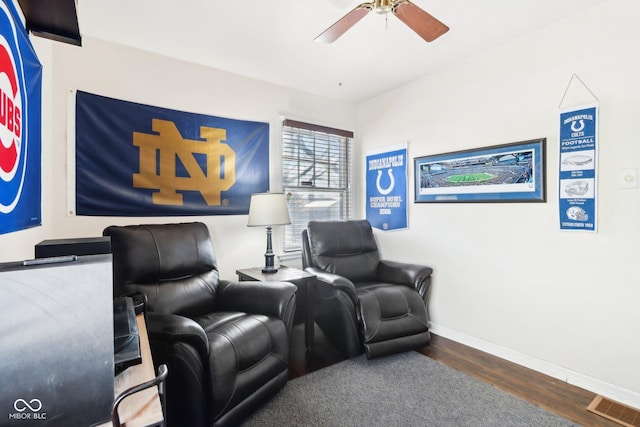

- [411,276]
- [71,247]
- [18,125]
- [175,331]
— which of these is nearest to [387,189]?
[411,276]

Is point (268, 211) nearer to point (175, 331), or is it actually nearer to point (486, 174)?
point (175, 331)

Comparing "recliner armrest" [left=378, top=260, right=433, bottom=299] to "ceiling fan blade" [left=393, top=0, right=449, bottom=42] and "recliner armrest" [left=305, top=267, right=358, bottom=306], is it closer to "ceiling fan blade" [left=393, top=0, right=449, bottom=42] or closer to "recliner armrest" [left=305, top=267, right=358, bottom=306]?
"recliner armrest" [left=305, top=267, right=358, bottom=306]

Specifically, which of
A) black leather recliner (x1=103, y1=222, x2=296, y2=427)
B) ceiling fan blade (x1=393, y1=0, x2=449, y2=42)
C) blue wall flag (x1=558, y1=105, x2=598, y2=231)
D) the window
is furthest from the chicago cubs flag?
blue wall flag (x1=558, y1=105, x2=598, y2=231)

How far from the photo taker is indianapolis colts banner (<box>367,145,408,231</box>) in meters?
3.27

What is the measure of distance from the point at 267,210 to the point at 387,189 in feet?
4.65

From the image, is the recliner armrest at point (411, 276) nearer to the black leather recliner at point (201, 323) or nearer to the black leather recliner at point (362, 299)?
the black leather recliner at point (362, 299)

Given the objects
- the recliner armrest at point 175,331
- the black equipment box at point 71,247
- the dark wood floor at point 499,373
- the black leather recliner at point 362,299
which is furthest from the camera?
the black leather recliner at point 362,299

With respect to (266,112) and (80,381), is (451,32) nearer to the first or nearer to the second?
(266,112)

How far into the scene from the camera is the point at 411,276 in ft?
9.07

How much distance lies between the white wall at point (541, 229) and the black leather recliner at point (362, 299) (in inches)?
15.4

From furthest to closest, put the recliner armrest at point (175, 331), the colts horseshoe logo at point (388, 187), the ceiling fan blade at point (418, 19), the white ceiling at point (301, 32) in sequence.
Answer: the colts horseshoe logo at point (388, 187), the white ceiling at point (301, 32), the ceiling fan blade at point (418, 19), the recliner armrest at point (175, 331)

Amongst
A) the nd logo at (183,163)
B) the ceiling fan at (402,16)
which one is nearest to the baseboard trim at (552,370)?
the ceiling fan at (402,16)

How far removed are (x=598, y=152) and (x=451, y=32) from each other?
4.14 ft

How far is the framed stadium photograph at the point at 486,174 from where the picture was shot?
7.54 feet
